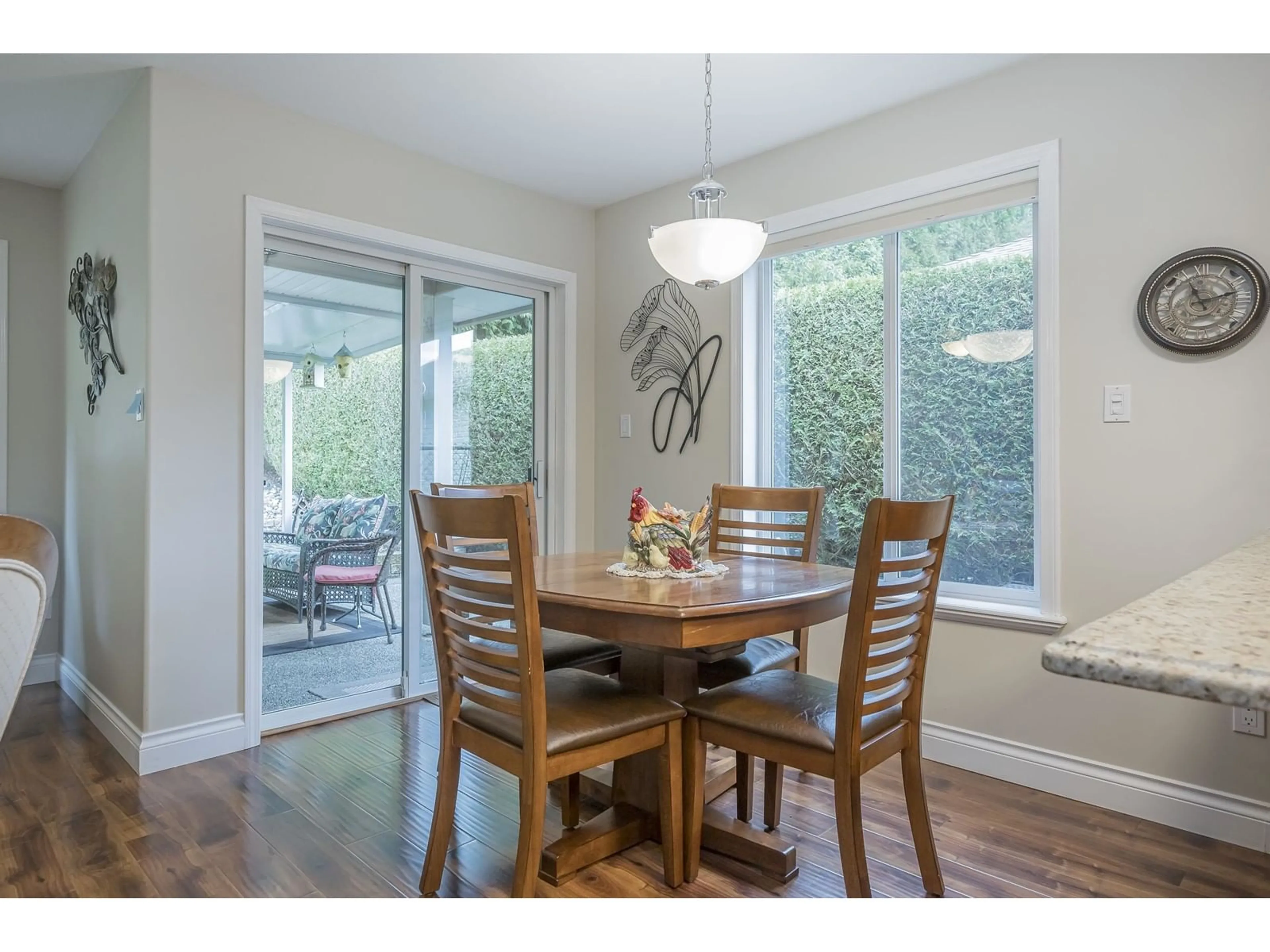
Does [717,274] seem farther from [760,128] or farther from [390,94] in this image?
[390,94]

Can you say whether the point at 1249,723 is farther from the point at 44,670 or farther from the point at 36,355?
the point at 36,355

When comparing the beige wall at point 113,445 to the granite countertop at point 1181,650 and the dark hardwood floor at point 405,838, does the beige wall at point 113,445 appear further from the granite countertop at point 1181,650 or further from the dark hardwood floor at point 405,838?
the granite countertop at point 1181,650

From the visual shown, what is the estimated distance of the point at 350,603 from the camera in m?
3.30

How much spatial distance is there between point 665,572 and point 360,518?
1.80m

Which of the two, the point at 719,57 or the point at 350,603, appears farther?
the point at 350,603

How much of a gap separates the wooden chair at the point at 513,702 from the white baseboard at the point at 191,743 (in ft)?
4.11

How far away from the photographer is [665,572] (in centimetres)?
204

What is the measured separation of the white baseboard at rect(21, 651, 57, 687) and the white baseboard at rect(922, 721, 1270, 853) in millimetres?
3966

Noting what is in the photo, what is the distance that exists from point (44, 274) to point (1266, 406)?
16.2 feet

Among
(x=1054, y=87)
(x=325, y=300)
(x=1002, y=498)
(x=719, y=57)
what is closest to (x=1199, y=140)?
(x=1054, y=87)

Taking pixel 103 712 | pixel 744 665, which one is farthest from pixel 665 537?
pixel 103 712

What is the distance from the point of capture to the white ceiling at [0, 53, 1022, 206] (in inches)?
100

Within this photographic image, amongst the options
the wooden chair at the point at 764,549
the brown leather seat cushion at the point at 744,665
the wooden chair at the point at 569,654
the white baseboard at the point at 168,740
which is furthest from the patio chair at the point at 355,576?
the brown leather seat cushion at the point at 744,665
